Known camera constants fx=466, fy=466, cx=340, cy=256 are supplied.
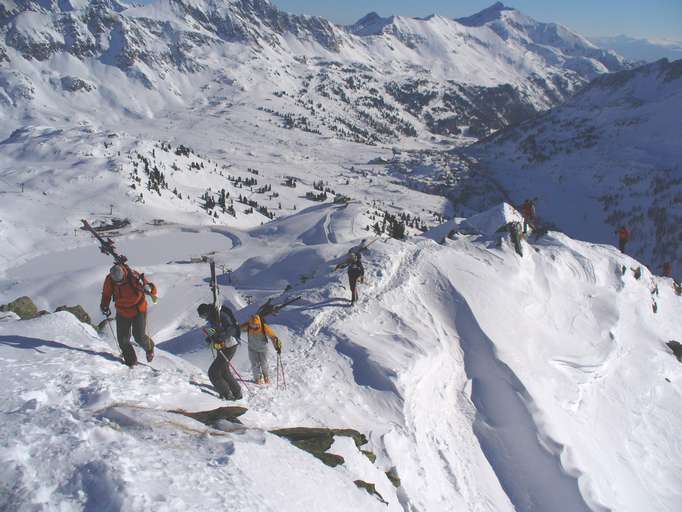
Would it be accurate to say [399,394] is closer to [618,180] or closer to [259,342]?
[259,342]

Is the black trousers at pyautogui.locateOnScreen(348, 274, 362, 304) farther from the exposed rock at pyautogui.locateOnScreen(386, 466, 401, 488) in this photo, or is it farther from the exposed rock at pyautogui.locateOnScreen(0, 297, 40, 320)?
the exposed rock at pyautogui.locateOnScreen(0, 297, 40, 320)

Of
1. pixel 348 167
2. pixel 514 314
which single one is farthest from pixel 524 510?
pixel 348 167

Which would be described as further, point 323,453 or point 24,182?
point 24,182

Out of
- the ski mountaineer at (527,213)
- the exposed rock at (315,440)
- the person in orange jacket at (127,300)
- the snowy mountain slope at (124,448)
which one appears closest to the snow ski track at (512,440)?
the exposed rock at (315,440)

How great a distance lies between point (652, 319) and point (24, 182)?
2864 inches

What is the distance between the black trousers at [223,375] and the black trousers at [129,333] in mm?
1713

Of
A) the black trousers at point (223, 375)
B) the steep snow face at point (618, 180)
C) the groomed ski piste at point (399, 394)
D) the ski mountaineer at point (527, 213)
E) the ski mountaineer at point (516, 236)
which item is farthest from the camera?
the steep snow face at point (618, 180)

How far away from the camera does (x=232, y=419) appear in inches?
378

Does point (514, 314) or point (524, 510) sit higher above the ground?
point (514, 314)

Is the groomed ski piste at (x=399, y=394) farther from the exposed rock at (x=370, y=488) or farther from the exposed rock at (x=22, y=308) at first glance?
the exposed rock at (x=22, y=308)

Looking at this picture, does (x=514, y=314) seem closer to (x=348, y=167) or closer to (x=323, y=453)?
(x=323, y=453)

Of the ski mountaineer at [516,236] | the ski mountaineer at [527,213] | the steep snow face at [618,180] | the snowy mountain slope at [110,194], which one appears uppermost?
the steep snow face at [618,180]

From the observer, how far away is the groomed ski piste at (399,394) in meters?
7.30

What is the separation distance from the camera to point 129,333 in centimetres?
1042
